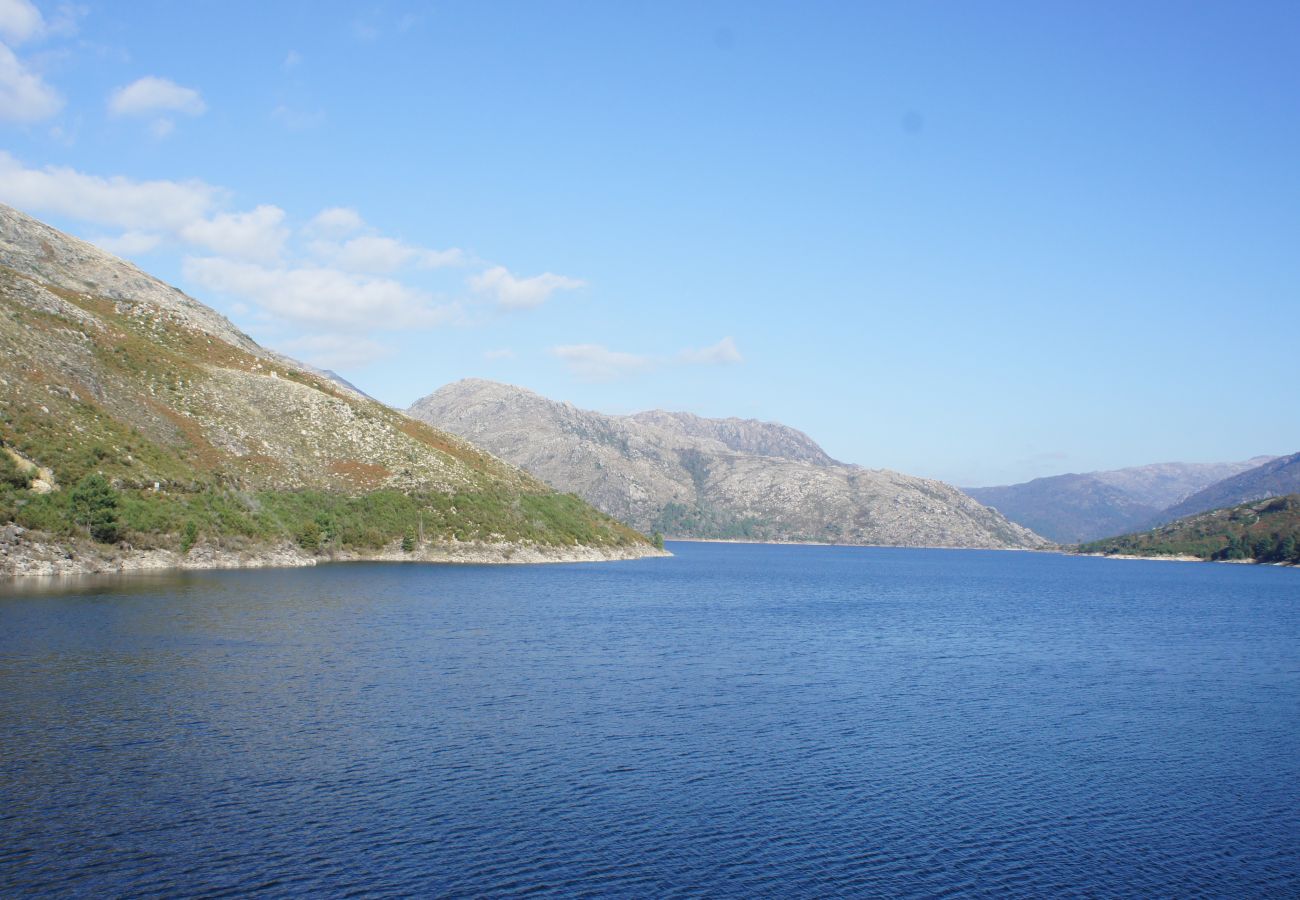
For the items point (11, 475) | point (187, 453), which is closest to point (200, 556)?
point (187, 453)

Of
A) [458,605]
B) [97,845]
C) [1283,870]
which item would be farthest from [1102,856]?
[458,605]

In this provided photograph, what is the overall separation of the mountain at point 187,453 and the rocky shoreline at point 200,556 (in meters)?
0.23

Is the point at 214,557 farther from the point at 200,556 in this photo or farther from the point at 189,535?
the point at 189,535

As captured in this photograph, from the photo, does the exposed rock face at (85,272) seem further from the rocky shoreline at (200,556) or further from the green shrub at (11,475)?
the green shrub at (11,475)

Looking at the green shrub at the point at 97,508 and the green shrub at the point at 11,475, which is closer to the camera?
the green shrub at the point at 11,475

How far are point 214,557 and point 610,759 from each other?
88874 millimetres

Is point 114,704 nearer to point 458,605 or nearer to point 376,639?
point 376,639

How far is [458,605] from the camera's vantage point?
87062mm

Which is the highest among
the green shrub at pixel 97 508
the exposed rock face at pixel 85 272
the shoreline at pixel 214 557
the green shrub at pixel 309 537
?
the exposed rock face at pixel 85 272

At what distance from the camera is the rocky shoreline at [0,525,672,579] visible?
3428 inches

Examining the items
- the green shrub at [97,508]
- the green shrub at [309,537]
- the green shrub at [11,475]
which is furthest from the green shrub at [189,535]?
the green shrub at [309,537]

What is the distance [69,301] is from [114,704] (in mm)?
119698

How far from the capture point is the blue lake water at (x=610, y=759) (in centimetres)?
2691

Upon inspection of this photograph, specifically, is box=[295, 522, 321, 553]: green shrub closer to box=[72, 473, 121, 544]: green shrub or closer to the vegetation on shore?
the vegetation on shore
